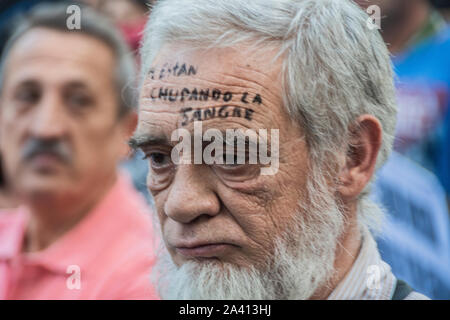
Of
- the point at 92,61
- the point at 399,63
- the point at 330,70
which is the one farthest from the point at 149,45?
the point at 399,63

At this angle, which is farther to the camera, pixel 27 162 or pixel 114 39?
pixel 114 39

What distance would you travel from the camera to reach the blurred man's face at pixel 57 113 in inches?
143

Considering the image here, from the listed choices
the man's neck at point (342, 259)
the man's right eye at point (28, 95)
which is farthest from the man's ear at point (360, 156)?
the man's right eye at point (28, 95)

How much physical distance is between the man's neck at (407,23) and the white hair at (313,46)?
86.2 inches

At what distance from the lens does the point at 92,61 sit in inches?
148

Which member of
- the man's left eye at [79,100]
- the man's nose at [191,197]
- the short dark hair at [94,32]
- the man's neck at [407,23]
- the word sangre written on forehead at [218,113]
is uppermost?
the man's neck at [407,23]

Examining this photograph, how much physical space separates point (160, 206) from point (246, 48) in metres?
0.61

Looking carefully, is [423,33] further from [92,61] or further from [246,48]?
[246,48]

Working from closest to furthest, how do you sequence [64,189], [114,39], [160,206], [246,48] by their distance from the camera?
[246,48]
[160,206]
[64,189]
[114,39]

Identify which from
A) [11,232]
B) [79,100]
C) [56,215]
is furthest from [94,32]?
[11,232]

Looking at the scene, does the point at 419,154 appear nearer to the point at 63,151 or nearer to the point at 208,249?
the point at 63,151

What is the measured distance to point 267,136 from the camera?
2160mm

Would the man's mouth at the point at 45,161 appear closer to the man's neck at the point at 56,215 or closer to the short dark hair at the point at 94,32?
the man's neck at the point at 56,215
